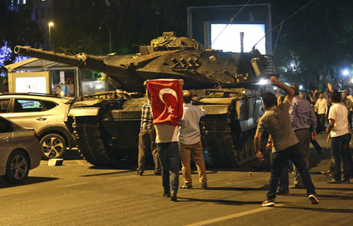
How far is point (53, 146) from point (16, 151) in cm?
477

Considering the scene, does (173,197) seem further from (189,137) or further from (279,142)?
(279,142)

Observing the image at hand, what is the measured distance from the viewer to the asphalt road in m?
8.09

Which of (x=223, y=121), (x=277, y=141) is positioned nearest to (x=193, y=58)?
(x=223, y=121)

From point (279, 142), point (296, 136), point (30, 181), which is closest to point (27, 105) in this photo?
point (30, 181)

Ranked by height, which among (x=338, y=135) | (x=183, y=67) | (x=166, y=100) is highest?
(x=183, y=67)

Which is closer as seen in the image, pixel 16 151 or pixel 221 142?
pixel 16 151

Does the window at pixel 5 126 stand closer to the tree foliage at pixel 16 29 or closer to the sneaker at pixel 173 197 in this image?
the sneaker at pixel 173 197

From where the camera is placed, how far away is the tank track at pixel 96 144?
1390 centimetres

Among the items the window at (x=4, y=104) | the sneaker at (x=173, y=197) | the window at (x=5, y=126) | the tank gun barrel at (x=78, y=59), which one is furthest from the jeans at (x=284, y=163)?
the window at (x=4, y=104)

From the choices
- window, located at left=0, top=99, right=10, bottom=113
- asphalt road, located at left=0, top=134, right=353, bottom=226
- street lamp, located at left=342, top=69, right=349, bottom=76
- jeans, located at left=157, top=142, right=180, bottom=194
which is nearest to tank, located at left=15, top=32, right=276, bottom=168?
Answer: asphalt road, located at left=0, top=134, right=353, bottom=226

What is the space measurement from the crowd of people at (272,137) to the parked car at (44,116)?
4372 millimetres

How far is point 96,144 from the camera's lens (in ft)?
46.3

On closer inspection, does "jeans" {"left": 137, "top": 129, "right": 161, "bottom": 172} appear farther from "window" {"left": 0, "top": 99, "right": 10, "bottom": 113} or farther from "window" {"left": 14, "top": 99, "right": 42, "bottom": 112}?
"window" {"left": 0, "top": 99, "right": 10, "bottom": 113}

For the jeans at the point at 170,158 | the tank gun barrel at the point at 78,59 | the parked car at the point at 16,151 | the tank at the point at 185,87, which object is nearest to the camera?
the jeans at the point at 170,158
